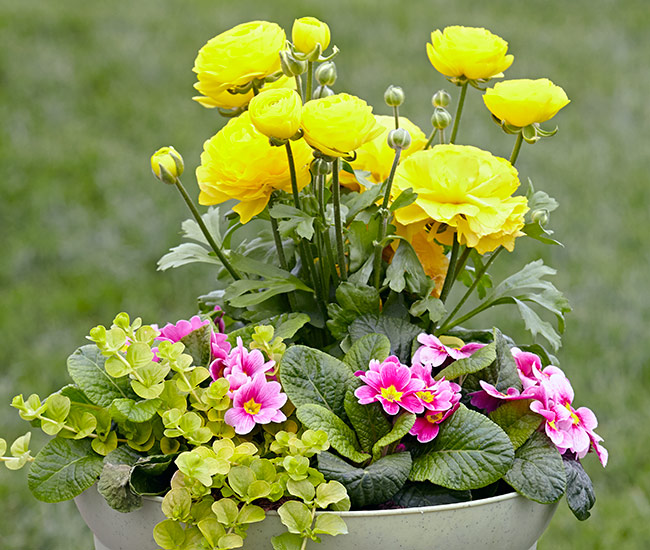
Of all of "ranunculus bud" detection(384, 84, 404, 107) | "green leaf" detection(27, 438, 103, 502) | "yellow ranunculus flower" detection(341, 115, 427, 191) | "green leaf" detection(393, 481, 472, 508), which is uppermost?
"ranunculus bud" detection(384, 84, 404, 107)

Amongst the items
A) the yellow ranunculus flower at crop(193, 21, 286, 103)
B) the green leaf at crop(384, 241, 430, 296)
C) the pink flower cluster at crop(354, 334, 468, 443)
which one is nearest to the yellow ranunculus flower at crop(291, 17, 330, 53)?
the yellow ranunculus flower at crop(193, 21, 286, 103)

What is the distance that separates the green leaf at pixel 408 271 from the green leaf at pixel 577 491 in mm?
237

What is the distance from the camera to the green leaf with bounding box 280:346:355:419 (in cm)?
84

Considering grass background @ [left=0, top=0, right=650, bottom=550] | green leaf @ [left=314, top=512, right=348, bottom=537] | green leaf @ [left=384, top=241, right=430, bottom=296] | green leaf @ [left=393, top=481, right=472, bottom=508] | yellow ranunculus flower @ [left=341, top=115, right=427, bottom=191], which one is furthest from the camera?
grass background @ [left=0, top=0, right=650, bottom=550]

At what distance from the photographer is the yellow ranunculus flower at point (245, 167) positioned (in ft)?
2.84

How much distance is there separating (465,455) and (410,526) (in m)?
0.10

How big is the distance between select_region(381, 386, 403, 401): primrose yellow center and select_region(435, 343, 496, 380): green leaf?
6cm

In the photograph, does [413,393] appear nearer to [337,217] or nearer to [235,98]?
[337,217]

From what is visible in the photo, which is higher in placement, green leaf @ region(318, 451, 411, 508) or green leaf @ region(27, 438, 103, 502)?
green leaf @ region(318, 451, 411, 508)

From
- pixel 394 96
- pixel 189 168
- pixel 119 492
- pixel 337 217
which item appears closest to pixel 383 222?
pixel 337 217

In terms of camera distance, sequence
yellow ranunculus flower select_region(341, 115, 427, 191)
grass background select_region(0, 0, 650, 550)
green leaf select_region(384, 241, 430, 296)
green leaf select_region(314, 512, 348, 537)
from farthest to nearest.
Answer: grass background select_region(0, 0, 650, 550)
yellow ranunculus flower select_region(341, 115, 427, 191)
green leaf select_region(384, 241, 430, 296)
green leaf select_region(314, 512, 348, 537)

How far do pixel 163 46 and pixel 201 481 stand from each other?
3.36 m

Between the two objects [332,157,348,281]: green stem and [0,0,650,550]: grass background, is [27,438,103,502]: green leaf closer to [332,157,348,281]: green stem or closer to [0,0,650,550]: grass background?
[332,157,348,281]: green stem

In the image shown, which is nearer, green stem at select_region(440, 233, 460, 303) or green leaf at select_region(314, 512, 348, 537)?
green leaf at select_region(314, 512, 348, 537)
